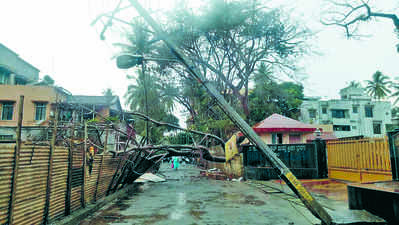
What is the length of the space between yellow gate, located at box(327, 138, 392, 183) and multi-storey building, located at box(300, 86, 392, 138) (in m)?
28.8

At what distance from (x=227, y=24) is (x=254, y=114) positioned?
43.7 feet

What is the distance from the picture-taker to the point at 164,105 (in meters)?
30.1

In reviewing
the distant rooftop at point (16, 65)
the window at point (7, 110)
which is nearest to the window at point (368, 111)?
the window at point (7, 110)

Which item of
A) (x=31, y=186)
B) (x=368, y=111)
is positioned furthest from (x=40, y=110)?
(x=368, y=111)

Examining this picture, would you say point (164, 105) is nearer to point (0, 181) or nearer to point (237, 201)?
point (237, 201)

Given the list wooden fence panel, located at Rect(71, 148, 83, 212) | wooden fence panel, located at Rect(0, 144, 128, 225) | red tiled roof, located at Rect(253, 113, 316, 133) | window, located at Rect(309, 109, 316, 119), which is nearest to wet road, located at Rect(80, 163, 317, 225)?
wooden fence panel, located at Rect(71, 148, 83, 212)

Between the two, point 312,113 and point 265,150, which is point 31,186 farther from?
point 312,113

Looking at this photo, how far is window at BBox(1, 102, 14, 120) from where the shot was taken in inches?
989

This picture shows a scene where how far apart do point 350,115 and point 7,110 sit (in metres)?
43.8

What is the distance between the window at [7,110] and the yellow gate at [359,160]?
26123mm

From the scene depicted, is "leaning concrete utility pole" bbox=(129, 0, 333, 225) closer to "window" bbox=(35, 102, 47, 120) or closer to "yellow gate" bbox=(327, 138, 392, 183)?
"yellow gate" bbox=(327, 138, 392, 183)

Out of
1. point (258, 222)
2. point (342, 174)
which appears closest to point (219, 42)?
point (342, 174)

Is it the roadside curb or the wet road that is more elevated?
the roadside curb

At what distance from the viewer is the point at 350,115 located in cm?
4247
